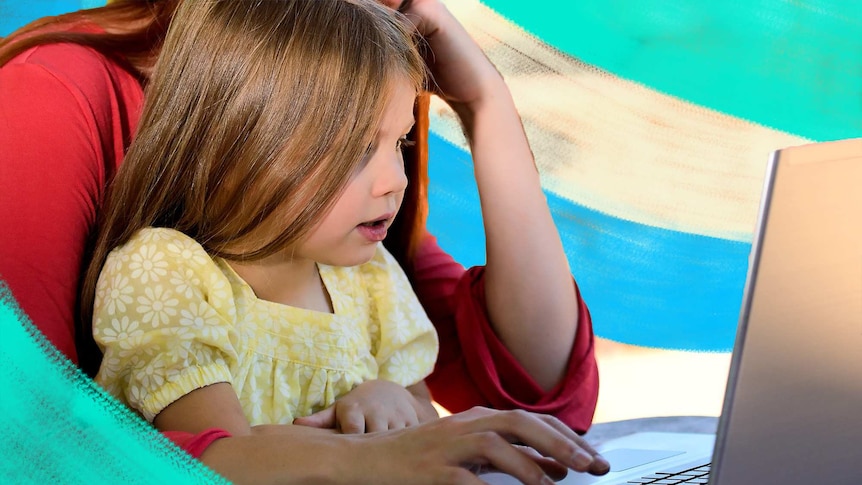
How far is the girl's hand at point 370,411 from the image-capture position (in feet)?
2.75

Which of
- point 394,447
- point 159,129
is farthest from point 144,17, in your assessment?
point 394,447

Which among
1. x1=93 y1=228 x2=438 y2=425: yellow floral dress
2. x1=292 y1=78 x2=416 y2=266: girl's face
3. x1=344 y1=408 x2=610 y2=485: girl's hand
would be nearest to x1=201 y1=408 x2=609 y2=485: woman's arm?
x1=344 y1=408 x2=610 y2=485: girl's hand

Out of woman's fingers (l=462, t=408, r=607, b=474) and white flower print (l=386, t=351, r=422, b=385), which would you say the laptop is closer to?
woman's fingers (l=462, t=408, r=607, b=474)

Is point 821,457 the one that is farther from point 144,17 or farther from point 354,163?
point 144,17

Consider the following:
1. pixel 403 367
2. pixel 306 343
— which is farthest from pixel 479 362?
pixel 306 343

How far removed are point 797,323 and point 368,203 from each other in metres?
0.45

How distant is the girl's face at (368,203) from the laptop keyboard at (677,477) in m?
0.31

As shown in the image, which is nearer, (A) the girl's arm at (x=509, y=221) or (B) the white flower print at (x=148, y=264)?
(B) the white flower print at (x=148, y=264)

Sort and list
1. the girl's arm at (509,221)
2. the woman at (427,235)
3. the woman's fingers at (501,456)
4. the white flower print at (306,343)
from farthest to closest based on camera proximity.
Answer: the girl's arm at (509,221)
the white flower print at (306,343)
the woman at (427,235)
the woman's fingers at (501,456)

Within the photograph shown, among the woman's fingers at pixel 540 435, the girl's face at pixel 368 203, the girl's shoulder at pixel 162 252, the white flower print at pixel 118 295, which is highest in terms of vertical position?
the girl's face at pixel 368 203

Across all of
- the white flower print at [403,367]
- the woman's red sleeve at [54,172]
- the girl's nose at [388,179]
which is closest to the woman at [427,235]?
the woman's red sleeve at [54,172]

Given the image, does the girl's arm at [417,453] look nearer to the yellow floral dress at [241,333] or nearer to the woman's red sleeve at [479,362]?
the yellow floral dress at [241,333]

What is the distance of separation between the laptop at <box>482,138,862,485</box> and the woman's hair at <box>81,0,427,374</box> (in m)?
0.44

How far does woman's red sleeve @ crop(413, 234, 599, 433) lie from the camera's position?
1.08 metres
